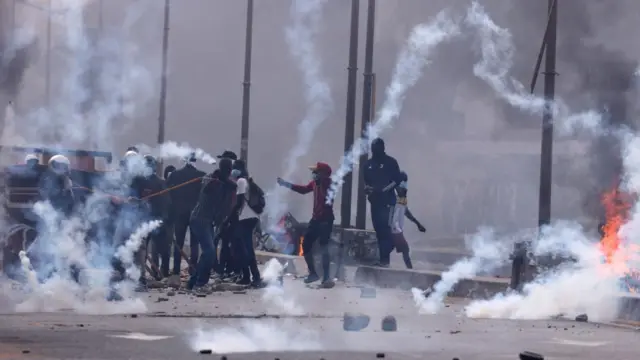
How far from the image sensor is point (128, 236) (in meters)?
16.7

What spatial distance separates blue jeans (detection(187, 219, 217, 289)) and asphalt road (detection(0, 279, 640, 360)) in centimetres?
134

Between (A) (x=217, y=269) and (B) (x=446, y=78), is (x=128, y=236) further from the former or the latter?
(B) (x=446, y=78)

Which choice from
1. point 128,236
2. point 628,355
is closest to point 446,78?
point 128,236

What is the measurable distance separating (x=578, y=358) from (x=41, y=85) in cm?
4243

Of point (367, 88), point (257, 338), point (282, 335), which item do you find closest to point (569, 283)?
point (282, 335)

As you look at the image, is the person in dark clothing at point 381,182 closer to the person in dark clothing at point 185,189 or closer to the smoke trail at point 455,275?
the smoke trail at point 455,275

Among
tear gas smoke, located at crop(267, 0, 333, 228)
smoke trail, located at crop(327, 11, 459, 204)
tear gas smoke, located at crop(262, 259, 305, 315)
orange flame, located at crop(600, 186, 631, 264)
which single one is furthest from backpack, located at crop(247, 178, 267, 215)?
tear gas smoke, located at crop(267, 0, 333, 228)

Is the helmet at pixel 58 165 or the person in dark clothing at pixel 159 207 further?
the person in dark clothing at pixel 159 207

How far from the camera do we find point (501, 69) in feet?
90.0

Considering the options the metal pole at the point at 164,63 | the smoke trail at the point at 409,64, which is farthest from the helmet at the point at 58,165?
the metal pole at the point at 164,63

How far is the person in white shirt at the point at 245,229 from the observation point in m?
17.7

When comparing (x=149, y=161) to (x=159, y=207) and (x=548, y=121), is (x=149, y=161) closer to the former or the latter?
(x=159, y=207)

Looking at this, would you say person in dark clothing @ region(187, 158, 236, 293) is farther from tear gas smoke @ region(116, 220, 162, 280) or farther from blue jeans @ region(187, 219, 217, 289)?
tear gas smoke @ region(116, 220, 162, 280)

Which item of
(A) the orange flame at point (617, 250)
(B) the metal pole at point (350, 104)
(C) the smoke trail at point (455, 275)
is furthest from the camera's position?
(B) the metal pole at point (350, 104)
